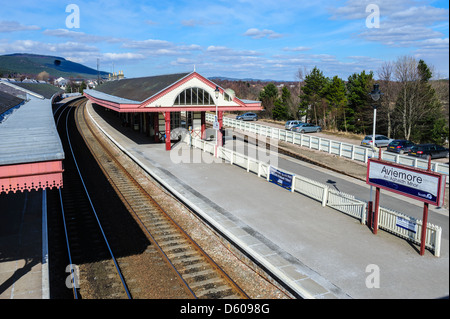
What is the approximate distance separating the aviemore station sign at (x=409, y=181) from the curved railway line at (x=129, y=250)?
4755 millimetres

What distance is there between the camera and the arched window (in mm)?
26250

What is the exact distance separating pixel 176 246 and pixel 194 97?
17156mm

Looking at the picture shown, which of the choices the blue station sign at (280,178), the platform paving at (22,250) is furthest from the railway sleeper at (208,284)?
the blue station sign at (280,178)

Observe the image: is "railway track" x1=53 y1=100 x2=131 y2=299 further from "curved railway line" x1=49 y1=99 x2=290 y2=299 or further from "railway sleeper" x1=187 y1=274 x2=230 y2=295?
"railway sleeper" x1=187 y1=274 x2=230 y2=295

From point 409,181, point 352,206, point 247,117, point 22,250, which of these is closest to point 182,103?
point 352,206

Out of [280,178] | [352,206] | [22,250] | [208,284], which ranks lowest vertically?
[208,284]

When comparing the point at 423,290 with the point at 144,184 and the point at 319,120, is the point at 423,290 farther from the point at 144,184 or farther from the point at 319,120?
the point at 319,120

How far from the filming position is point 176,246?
1141 cm

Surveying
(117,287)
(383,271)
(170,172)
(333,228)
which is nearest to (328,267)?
(383,271)

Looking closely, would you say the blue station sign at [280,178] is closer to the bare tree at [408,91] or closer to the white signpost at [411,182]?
the white signpost at [411,182]

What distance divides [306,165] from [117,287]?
16.7 meters

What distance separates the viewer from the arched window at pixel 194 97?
86.1 ft

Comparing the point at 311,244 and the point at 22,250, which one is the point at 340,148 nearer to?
the point at 311,244

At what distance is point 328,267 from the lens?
9.02 m
